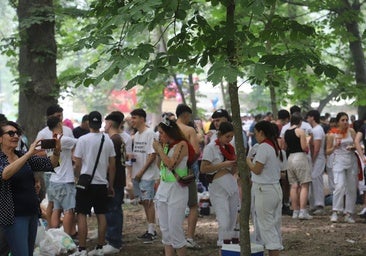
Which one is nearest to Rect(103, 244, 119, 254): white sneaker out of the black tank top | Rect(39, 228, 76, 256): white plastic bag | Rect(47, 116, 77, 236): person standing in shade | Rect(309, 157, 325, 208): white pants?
Rect(39, 228, 76, 256): white plastic bag

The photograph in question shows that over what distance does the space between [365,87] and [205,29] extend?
323cm

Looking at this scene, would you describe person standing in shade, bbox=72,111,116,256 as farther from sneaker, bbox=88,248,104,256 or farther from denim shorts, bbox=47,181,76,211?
denim shorts, bbox=47,181,76,211

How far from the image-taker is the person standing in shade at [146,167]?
33.3 ft

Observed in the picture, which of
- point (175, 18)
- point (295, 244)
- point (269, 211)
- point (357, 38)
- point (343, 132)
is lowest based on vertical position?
point (295, 244)

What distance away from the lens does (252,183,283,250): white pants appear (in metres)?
7.50

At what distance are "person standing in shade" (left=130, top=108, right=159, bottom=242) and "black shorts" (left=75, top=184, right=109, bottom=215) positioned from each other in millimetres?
1377

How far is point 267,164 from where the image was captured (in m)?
Result: 7.66

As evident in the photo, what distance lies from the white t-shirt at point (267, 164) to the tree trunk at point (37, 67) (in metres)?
4.78

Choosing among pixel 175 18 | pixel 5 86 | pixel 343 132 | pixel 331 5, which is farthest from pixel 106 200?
pixel 5 86

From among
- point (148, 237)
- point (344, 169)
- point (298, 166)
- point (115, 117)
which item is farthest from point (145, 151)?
point (344, 169)

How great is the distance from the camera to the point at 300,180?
12.2 metres

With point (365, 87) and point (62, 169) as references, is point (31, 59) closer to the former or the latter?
point (62, 169)

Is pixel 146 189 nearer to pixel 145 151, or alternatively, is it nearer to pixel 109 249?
pixel 145 151

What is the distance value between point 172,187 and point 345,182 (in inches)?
211
